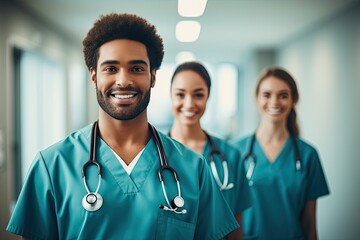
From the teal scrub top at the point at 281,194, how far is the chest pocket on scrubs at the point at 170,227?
0.76 metres

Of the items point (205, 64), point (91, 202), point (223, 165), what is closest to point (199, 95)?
point (223, 165)

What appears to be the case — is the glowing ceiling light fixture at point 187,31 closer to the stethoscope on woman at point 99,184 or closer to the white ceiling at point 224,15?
the white ceiling at point 224,15

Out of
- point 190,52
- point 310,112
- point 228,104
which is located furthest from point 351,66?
point 228,104

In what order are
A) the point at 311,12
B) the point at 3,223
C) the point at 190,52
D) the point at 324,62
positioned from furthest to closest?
the point at 190,52 → the point at 324,62 → the point at 311,12 → the point at 3,223

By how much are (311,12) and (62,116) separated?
3.01m

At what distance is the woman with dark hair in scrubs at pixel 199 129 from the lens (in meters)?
1.48

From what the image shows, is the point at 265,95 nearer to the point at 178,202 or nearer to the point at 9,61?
the point at 178,202

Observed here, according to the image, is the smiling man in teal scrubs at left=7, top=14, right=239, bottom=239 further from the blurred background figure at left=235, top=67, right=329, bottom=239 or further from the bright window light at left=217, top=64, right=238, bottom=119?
the bright window light at left=217, top=64, right=238, bottom=119

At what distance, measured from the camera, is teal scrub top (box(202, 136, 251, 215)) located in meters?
1.46

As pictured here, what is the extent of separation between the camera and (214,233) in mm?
1075

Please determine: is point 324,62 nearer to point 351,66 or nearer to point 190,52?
point 351,66

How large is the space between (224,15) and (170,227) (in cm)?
323

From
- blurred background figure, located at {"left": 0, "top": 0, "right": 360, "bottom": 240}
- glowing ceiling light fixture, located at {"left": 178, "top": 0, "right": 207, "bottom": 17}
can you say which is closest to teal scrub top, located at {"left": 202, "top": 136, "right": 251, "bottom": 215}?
blurred background figure, located at {"left": 0, "top": 0, "right": 360, "bottom": 240}

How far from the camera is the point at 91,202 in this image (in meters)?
0.92
